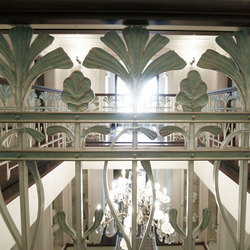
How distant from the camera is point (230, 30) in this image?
539mm

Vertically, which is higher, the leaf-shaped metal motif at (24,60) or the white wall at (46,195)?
the leaf-shaped metal motif at (24,60)

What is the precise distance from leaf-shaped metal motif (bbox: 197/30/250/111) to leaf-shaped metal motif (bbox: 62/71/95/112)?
31 cm

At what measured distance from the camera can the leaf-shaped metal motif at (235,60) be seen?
0.50m

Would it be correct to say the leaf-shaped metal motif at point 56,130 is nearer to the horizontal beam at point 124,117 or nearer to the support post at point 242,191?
the horizontal beam at point 124,117

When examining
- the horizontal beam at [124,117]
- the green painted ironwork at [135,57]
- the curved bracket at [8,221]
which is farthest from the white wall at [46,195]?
the green painted ironwork at [135,57]

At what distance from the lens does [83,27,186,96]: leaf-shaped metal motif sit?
491 millimetres

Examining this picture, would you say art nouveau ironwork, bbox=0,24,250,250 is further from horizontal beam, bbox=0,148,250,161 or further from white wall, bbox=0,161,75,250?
white wall, bbox=0,161,75,250

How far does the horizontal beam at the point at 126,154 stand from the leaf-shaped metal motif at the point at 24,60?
0.15m

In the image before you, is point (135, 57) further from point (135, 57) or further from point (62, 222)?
point (62, 222)

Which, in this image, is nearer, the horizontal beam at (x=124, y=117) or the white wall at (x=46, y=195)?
the horizontal beam at (x=124, y=117)

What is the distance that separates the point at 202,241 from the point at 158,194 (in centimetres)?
338

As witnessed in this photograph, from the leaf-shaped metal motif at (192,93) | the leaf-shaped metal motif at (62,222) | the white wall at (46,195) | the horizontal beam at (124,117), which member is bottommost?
the white wall at (46,195)

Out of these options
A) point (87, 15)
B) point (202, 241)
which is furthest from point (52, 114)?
point (202, 241)

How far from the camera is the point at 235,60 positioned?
510mm
